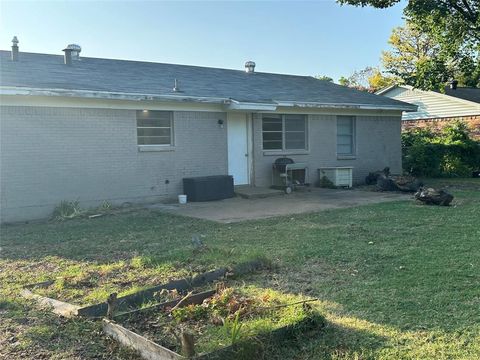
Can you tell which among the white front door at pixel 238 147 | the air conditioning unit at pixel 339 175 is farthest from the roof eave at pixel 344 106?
the air conditioning unit at pixel 339 175

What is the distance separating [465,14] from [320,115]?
566 centimetres

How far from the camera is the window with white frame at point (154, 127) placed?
1214 centimetres

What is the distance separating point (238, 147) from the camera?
1412cm

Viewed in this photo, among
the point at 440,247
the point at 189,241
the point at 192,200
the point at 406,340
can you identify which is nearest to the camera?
the point at 406,340

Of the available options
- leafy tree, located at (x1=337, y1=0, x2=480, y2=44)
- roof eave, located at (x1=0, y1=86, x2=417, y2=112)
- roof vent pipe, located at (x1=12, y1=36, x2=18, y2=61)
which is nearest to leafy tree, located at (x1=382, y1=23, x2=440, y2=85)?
leafy tree, located at (x1=337, y1=0, x2=480, y2=44)

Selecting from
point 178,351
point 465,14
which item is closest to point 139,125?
point 178,351

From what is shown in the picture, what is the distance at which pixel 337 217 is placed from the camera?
373 inches

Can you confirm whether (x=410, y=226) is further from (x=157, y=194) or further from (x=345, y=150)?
(x=345, y=150)

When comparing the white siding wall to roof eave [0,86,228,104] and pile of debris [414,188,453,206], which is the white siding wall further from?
roof eave [0,86,228,104]

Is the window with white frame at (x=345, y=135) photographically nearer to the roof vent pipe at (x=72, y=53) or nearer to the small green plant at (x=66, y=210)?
the roof vent pipe at (x=72, y=53)

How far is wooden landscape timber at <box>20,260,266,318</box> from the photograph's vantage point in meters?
4.23

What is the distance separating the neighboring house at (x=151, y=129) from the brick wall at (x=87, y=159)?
0.07 feet

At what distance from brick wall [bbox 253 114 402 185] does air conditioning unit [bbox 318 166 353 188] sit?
29 centimetres

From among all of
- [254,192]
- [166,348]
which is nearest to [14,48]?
[254,192]
